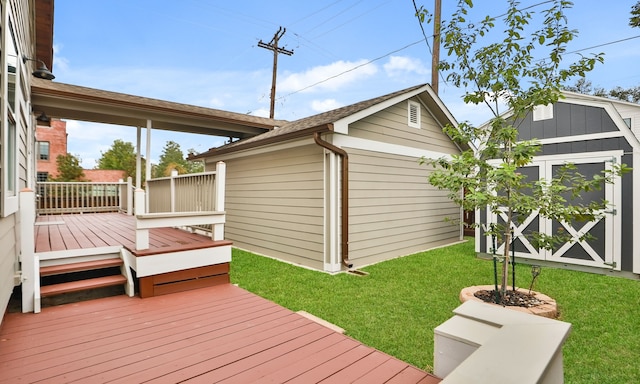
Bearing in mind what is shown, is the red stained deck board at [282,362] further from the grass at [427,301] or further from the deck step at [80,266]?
the deck step at [80,266]

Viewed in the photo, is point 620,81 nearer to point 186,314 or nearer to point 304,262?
point 304,262

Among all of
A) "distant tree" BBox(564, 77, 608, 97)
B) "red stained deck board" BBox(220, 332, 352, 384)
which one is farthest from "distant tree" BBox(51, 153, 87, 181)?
"distant tree" BBox(564, 77, 608, 97)

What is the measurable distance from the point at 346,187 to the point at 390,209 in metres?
1.63

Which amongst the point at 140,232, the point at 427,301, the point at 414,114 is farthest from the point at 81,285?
the point at 414,114

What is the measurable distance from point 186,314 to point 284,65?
14929 millimetres

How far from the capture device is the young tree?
3.35 m

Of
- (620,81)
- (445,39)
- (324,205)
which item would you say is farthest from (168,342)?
(620,81)

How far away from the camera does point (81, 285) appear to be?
374 cm

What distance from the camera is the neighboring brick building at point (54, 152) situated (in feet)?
79.5

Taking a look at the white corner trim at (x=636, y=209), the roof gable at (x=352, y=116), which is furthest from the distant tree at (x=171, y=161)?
the white corner trim at (x=636, y=209)

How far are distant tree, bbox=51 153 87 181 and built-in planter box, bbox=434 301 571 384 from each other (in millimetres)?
27810

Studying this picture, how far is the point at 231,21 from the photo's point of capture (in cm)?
1523

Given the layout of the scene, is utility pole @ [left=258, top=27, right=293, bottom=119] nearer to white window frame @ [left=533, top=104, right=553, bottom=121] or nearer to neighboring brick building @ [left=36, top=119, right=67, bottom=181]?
white window frame @ [left=533, top=104, right=553, bottom=121]

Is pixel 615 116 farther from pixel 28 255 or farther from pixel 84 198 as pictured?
pixel 84 198
